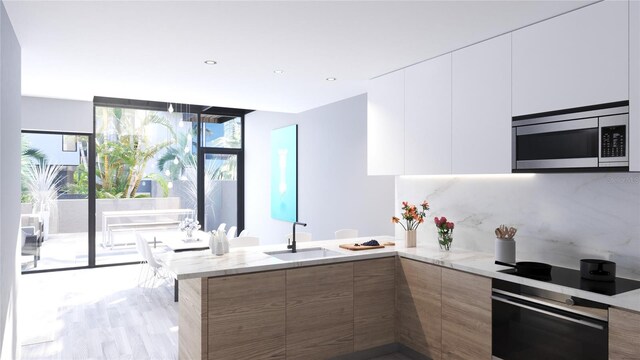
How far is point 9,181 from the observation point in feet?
9.05

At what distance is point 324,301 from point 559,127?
2.02 meters

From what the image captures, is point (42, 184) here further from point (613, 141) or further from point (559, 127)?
point (613, 141)

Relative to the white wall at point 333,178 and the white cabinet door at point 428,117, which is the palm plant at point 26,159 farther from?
the white cabinet door at point 428,117

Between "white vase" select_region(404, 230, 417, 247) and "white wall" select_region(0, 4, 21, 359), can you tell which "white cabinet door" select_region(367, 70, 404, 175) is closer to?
"white vase" select_region(404, 230, 417, 247)

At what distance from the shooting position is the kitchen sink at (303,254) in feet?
11.9

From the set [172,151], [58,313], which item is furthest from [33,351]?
[172,151]

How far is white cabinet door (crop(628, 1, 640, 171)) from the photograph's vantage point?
2275mm

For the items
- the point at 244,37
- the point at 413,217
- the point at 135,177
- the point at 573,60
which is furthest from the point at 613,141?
the point at 135,177

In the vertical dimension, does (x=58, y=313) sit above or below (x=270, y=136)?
below

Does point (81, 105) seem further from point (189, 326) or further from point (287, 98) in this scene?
point (189, 326)

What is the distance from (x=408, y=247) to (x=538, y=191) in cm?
117

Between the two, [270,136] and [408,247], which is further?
[270,136]

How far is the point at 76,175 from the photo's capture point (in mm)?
6652

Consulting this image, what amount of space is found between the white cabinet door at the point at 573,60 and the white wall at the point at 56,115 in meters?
6.08
